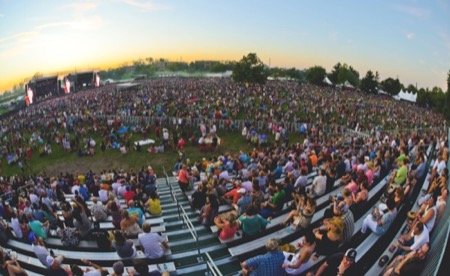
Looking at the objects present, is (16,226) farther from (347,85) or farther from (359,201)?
(347,85)

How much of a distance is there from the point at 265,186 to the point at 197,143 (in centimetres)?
1574

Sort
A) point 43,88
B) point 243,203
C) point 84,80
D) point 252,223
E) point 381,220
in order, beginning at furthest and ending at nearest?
point 84,80 → point 43,88 → point 243,203 → point 252,223 → point 381,220

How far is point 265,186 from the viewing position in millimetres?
10500

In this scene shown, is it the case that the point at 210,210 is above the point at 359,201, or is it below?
below

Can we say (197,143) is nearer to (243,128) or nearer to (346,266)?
(243,128)

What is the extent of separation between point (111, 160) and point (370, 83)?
73.9 m

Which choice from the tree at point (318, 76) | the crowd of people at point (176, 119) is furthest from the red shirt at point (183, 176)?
the tree at point (318, 76)

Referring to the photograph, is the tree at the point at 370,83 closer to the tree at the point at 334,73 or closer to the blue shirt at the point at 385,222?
the tree at the point at 334,73

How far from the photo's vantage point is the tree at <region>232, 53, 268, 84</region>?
66.9 meters

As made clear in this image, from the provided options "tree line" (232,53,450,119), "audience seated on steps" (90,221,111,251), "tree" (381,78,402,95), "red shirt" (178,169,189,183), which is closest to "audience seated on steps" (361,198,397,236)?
"audience seated on steps" (90,221,111,251)

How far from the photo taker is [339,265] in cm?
501

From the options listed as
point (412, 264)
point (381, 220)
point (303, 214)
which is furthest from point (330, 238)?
point (381, 220)

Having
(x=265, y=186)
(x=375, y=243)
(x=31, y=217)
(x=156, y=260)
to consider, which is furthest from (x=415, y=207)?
(x=31, y=217)

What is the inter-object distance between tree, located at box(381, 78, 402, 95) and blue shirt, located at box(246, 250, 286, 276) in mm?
89700
